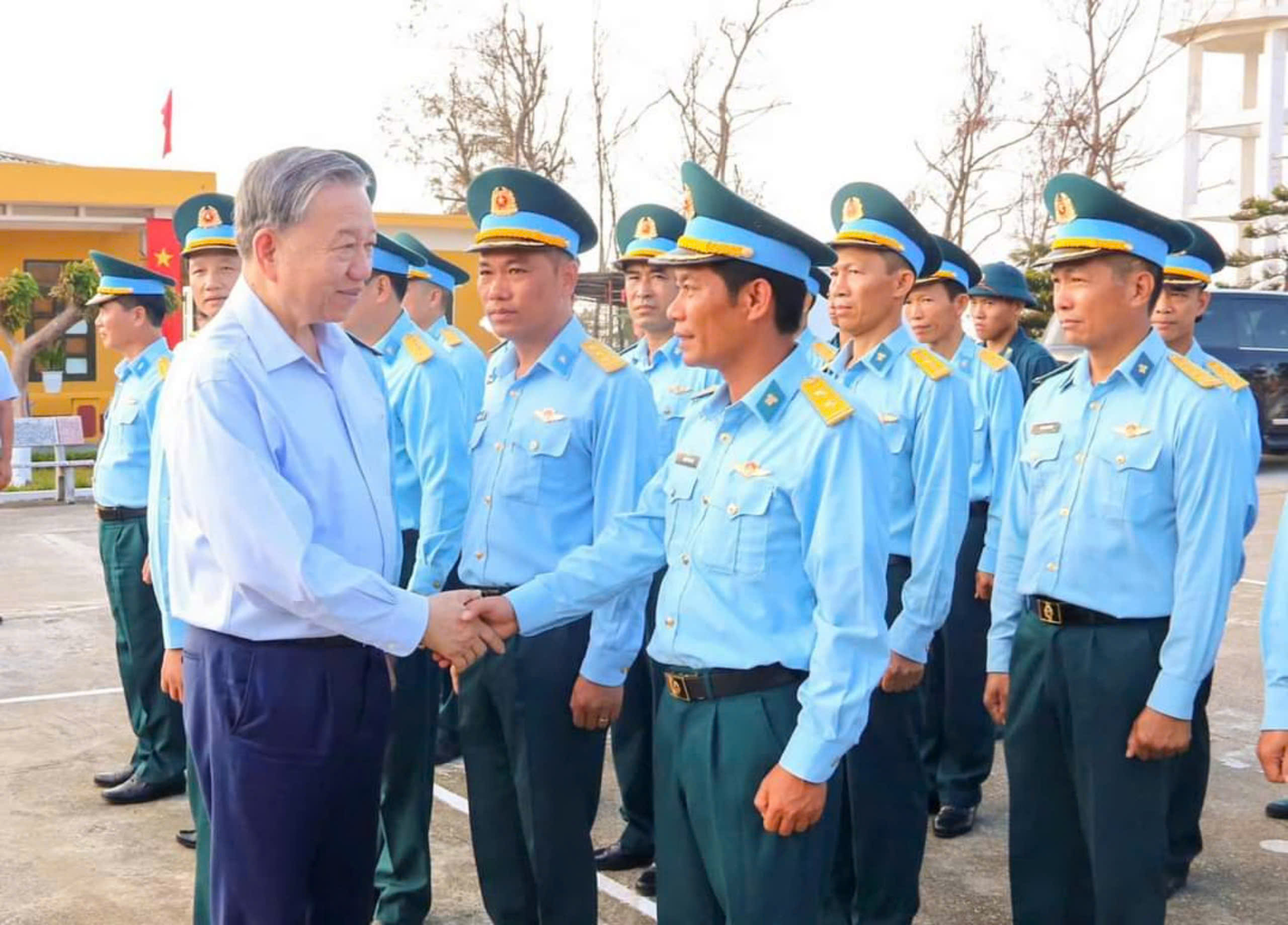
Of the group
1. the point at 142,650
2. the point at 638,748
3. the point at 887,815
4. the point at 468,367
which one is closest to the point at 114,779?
the point at 142,650

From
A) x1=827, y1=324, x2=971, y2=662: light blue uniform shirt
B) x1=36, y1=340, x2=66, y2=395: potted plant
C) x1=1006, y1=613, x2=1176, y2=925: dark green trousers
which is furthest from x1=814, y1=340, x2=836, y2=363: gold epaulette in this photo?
x1=36, y1=340, x2=66, y2=395: potted plant

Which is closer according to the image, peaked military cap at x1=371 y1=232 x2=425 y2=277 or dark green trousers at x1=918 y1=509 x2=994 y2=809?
peaked military cap at x1=371 y1=232 x2=425 y2=277

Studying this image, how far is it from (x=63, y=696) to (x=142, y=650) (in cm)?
172

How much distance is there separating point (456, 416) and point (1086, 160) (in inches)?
774

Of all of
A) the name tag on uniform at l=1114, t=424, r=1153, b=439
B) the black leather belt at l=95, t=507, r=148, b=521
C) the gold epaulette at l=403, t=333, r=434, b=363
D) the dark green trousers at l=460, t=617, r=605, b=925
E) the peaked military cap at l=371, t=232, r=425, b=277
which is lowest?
the dark green trousers at l=460, t=617, r=605, b=925

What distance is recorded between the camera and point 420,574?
3.97m

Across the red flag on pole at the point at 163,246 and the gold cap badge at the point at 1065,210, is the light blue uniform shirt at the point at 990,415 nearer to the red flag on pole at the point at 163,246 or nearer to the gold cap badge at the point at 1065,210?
the gold cap badge at the point at 1065,210

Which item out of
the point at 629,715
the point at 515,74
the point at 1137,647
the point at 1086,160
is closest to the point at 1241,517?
the point at 1137,647

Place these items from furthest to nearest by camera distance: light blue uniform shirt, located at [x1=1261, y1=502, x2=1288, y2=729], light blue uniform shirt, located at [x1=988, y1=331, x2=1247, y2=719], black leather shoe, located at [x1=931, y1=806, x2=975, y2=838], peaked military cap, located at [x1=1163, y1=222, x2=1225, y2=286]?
peaked military cap, located at [x1=1163, y1=222, x2=1225, y2=286] < black leather shoe, located at [x1=931, y1=806, x2=975, y2=838] < light blue uniform shirt, located at [x1=988, y1=331, x2=1247, y2=719] < light blue uniform shirt, located at [x1=1261, y1=502, x2=1288, y2=729]

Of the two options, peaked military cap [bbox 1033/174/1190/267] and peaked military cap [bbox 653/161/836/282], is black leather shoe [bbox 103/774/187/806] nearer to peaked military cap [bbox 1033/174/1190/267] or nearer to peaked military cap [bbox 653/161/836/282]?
peaked military cap [bbox 653/161/836/282]

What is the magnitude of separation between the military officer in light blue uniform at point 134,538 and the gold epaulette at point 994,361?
3.23 meters

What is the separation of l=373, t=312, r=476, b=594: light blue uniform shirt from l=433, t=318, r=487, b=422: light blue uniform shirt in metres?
0.07

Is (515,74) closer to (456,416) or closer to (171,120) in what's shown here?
(171,120)

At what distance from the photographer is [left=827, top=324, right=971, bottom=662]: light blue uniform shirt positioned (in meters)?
3.89
